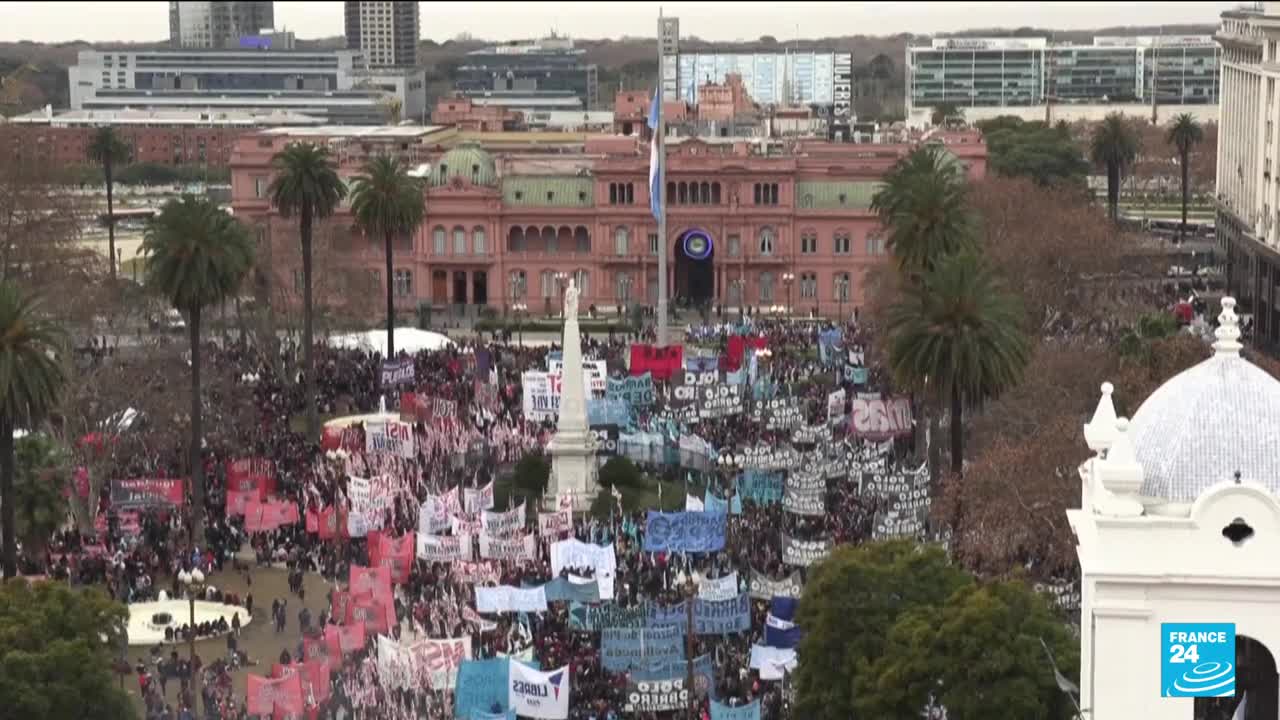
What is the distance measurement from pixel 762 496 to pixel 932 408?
6856 millimetres

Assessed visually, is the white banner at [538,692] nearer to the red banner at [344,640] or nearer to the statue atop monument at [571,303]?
the red banner at [344,640]

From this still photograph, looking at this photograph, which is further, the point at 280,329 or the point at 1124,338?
the point at 280,329

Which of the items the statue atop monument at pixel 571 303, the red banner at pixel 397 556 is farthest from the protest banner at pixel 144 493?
the statue atop monument at pixel 571 303

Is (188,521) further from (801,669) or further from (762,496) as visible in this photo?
(801,669)

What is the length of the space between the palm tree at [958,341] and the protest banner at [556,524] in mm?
8789

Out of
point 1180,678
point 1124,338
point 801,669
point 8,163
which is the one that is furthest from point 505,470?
point 1180,678

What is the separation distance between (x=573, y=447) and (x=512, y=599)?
17548 mm

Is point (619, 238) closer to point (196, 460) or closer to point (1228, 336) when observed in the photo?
point (196, 460)

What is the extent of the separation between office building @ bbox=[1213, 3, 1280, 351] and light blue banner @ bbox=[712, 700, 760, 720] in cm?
5602

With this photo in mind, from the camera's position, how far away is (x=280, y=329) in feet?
329

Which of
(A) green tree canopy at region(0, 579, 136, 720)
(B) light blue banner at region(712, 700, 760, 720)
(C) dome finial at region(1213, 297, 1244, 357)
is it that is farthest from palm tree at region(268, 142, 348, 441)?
(C) dome finial at region(1213, 297, 1244, 357)

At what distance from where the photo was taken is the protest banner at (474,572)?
181ft

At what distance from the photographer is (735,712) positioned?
43719 mm

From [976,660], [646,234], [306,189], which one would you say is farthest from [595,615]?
[646,234]
